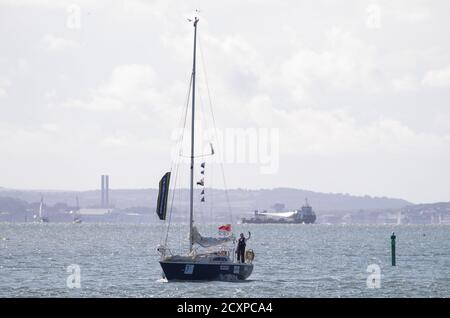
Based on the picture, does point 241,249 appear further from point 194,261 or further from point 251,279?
point 251,279

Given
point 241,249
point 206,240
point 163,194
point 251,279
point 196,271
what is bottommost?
point 251,279

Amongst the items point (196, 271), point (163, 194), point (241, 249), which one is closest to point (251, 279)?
point (241, 249)

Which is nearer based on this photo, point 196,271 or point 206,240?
point 196,271

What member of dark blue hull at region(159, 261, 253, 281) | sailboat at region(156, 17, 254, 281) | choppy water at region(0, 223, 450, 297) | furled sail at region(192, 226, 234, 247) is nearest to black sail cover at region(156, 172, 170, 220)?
sailboat at region(156, 17, 254, 281)

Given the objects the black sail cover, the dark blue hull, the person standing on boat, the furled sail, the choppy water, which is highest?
the black sail cover

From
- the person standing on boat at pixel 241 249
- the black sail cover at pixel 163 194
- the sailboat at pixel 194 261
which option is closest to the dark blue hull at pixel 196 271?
the sailboat at pixel 194 261

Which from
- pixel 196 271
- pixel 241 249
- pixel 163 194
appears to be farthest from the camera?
pixel 241 249

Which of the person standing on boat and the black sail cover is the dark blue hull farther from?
the black sail cover

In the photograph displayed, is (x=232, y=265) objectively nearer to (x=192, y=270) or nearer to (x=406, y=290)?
(x=192, y=270)

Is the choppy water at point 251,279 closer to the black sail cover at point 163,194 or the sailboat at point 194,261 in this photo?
the sailboat at point 194,261
